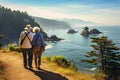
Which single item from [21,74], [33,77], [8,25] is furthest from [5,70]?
[8,25]

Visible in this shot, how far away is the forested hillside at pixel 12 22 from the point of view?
164 m

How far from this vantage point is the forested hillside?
16400cm

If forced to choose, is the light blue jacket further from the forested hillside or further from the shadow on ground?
the forested hillside

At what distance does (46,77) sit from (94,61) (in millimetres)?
34104

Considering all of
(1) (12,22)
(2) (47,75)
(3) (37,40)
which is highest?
(1) (12,22)

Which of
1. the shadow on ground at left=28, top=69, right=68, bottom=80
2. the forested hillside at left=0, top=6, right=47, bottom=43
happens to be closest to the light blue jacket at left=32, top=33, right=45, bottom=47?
the shadow on ground at left=28, top=69, right=68, bottom=80

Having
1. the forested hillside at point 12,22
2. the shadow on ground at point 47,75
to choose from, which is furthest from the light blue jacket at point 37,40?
the forested hillside at point 12,22

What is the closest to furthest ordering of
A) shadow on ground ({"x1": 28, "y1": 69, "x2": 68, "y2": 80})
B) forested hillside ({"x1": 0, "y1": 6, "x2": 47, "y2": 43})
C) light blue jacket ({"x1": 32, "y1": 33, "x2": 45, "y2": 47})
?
shadow on ground ({"x1": 28, "y1": 69, "x2": 68, "y2": 80})
light blue jacket ({"x1": 32, "y1": 33, "x2": 45, "y2": 47})
forested hillside ({"x1": 0, "y1": 6, "x2": 47, "y2": 43})

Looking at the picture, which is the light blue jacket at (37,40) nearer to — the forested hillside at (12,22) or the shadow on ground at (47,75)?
the shadow on ground at (47,75)

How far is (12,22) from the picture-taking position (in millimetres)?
177000

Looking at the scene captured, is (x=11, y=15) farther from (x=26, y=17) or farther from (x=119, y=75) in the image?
(x=119, y=75)

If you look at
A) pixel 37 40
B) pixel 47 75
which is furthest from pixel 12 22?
pixel 47 75

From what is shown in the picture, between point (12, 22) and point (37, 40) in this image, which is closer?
point (37, 40)

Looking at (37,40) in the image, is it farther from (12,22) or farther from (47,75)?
(12,22)
